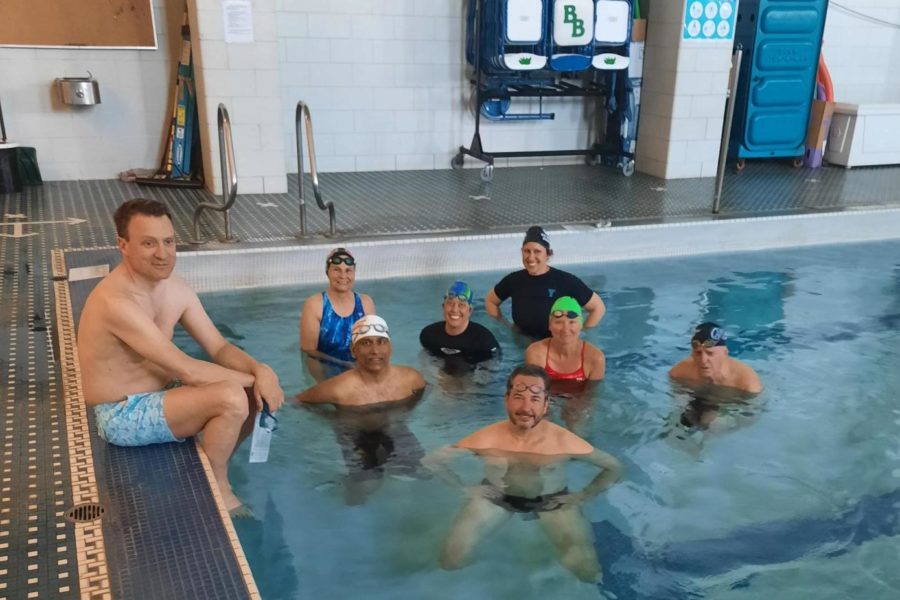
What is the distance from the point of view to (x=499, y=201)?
721 centimetres

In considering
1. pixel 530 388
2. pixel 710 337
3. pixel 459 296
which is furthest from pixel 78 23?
pixel 710 337

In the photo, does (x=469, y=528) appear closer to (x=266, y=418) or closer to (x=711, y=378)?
(x=266, y=418)

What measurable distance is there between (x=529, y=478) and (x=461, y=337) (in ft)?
3.96

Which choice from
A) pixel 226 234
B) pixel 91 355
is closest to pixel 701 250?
pixel 226 234

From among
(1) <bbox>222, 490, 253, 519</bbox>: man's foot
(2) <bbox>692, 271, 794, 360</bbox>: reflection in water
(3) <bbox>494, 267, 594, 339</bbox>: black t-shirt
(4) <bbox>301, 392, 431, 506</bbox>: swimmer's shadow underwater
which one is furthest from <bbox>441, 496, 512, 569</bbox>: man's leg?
(2) <bbox>692, 271, 794, 360</bbox>: reflection in water

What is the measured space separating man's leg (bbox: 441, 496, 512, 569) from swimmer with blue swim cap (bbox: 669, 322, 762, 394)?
1437 millimetres

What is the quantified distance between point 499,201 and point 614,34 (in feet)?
7.51

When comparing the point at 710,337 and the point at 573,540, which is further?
the point at 710,337

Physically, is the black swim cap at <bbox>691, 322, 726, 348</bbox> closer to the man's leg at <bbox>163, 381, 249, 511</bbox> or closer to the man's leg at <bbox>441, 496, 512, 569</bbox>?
the man's leg at <bbox>441, 496, 512, 569</bbox>

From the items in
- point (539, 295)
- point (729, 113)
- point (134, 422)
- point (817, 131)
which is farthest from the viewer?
point (817, 131)

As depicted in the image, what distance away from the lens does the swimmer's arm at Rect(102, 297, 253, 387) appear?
8.87 feet

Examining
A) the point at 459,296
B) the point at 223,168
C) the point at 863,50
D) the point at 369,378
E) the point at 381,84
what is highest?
the point at 863,50

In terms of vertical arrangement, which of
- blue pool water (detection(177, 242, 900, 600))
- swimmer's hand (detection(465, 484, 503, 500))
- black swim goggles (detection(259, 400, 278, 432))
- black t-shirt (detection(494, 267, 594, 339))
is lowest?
blue pool water (detection(177, 242, 900, 600))

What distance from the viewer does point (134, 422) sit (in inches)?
111
